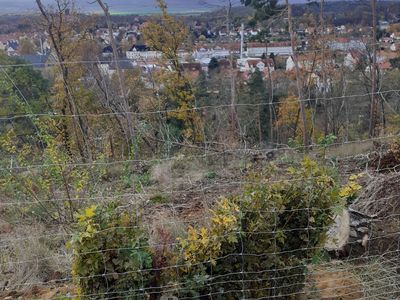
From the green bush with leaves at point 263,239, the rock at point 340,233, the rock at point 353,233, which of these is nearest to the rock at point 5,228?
the green bush with leaves at point 263,239

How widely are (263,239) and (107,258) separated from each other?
2.78 feet

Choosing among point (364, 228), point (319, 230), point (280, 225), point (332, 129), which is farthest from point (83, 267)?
point (332, 129)

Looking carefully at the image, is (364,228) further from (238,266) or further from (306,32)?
(306,32)

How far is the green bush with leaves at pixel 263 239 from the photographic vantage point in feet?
8.66

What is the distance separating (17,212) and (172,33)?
45.8 ft

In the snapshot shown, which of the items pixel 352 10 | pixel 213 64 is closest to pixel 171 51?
pixel 213 64

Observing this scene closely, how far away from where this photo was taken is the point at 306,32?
16844 mm

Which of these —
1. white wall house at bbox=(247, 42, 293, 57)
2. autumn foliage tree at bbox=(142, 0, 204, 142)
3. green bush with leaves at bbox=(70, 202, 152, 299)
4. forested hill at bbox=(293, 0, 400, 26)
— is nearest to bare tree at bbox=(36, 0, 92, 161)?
autumn foliage tree at bbox=(142, 0, 204, 142)

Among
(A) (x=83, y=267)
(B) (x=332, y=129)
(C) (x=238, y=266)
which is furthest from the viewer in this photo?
(B) (x=332, y=129)

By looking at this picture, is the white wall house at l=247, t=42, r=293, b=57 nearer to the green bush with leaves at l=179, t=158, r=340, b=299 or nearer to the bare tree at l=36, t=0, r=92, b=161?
the bare tree at l=36, t=0, r=92, b=161

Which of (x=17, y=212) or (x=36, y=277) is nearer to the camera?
(x=36, y=277)

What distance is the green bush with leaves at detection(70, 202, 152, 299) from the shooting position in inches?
98.1

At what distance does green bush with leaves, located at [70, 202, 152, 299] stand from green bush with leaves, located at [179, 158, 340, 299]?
254 millimetres

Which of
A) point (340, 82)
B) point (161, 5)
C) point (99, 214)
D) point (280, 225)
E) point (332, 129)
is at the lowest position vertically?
point (332, 129)
